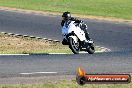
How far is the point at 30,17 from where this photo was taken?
39.4 metres

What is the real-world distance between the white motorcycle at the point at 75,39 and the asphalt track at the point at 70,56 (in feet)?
1.17

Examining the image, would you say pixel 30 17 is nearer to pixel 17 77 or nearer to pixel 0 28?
pixel 0 28

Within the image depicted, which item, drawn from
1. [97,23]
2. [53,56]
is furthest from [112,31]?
[53,56]

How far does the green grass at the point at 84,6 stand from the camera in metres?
43.6

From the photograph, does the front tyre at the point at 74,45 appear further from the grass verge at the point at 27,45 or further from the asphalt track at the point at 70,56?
the grass verge at the point at 27,45

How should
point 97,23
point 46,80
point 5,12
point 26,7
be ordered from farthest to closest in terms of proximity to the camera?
point 26,7 < point 5,12 < point 97,23 < point 46,80

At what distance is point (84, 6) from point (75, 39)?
88.6 ft

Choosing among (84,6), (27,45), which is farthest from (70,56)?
(84,6)

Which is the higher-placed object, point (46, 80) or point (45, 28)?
point (46, 80)

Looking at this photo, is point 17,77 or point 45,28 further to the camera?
point 45,28

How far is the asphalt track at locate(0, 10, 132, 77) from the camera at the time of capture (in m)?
17.8

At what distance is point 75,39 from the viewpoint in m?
20.5

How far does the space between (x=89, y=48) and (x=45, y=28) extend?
13387 millimetres

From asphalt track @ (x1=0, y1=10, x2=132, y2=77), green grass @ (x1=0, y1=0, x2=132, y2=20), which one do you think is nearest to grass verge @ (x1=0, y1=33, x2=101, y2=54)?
asphalt track @ (x1=0, y1=10, x2=132, y2=77)
